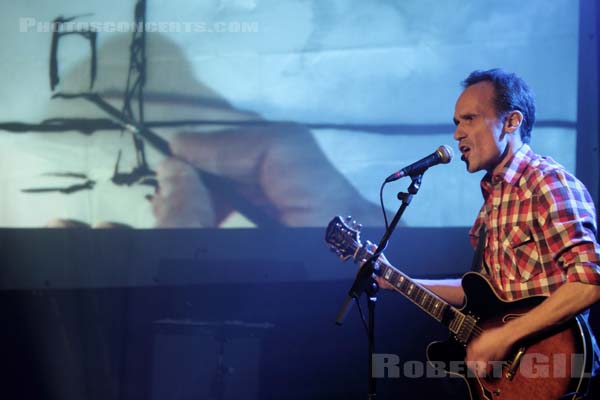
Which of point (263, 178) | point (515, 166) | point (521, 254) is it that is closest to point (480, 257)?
point (521, 254)

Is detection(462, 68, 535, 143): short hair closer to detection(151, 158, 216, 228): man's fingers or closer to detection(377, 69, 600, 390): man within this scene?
detection(377, 69, 600, 390): man

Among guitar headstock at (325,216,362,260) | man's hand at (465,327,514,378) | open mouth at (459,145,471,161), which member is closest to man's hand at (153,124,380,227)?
guitar headstock at (325,216,362,260)

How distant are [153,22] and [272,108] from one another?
730mm

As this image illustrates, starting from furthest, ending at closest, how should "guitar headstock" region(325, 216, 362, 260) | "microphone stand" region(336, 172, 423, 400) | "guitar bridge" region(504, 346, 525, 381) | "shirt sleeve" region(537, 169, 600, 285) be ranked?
1. "guitar headstock" region(325, 216, 362, 260)
2. "microphone stand" region(336, 172, 423, 400)
3. "guitar bridge" region(504, 346, 525, 381)
4. "shirt sleeve" region(537, 169, 600, 285)

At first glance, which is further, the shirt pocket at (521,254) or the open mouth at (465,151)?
the open mouth at (465,151)

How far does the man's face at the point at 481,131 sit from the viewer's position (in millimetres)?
2395

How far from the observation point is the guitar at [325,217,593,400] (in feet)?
6.77

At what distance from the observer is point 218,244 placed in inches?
124

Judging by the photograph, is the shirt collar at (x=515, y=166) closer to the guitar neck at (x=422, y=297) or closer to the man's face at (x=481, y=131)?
the man's face at (x=481, y=131)

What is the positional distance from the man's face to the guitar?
0.45 meters

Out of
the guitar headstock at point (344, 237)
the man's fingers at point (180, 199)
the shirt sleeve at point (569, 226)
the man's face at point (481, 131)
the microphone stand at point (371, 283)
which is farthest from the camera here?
the man's fingers at point (180, 199)

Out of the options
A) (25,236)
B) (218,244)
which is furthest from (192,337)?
(25,236)

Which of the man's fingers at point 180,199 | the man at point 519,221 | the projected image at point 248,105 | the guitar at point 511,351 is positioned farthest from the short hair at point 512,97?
the man's fingers at point 180,199

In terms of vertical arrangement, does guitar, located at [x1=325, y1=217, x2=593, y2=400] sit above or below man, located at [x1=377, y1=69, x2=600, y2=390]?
below
